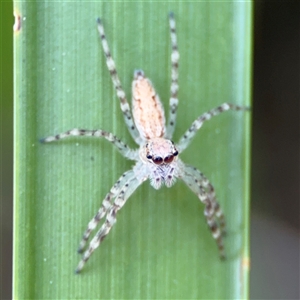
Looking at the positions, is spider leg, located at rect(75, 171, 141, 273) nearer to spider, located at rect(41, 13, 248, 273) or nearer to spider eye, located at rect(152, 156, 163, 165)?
spider, located at rect(41, 13, 248, 273)

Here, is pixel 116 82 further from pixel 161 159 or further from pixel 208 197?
pixel 208 197

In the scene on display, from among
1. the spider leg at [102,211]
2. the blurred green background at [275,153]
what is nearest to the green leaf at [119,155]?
the spider leg at [102,211]

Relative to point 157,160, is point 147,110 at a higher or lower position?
higher

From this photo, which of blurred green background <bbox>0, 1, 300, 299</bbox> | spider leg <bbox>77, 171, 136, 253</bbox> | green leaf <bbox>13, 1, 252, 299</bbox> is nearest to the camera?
green leaf <bbox>13, 1, 252, 299</bbox>

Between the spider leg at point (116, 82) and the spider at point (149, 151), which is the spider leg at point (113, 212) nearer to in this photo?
the spider at point (149, 151)

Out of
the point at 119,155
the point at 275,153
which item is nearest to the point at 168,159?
the point at 119,155

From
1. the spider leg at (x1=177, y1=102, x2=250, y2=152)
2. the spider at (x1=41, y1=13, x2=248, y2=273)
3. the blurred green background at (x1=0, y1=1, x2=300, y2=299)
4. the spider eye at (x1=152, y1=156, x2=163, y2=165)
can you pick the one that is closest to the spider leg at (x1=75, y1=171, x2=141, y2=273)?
the spider at (x1=41, y1=13, x2=248, y2=273)

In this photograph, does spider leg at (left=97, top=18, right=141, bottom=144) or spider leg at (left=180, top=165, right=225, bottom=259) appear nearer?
spider leg at (left=97, top=18, right=141, bottom=144)

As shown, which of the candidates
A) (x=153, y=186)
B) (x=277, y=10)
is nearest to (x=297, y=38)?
(x=277, y=10)
